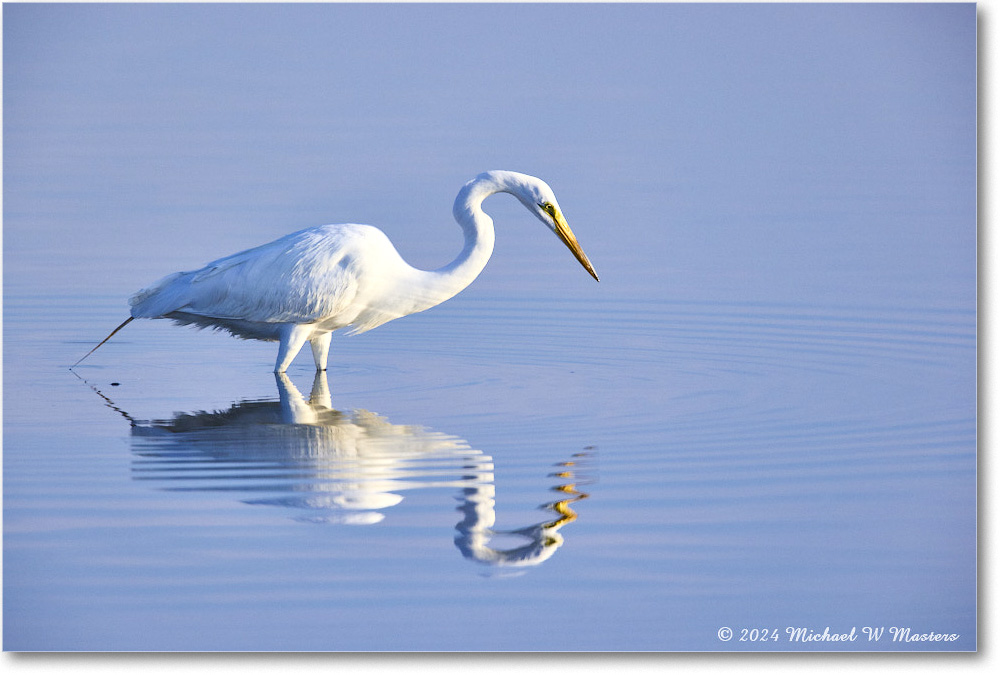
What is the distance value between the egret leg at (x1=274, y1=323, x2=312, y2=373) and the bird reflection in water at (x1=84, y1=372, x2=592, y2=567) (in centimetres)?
52

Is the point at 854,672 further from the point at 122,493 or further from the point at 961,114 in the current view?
the point at 122,493

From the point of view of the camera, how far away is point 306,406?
21.4 feet

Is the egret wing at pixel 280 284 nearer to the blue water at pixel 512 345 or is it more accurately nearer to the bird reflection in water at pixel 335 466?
the blue water at pixel 512 345

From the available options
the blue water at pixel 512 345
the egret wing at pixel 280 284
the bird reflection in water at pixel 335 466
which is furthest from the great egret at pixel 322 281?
the bird reflection in water at pixel 335 466

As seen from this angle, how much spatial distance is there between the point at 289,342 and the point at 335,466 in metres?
1.55

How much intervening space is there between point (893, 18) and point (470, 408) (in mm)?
2325

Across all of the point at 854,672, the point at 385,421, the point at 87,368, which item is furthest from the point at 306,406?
the point at 854,672

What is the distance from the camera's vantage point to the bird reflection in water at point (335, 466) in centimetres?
489

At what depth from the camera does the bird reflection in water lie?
16.0ft

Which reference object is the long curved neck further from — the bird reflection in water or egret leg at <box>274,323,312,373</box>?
the bird reflection in water

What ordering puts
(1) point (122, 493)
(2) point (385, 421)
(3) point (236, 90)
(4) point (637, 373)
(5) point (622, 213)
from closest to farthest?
(1) point (122, 493)
(2) point (385, 421)
(4) point (637, 373)
(3) point (236, 90)
(5) point (622, 213)

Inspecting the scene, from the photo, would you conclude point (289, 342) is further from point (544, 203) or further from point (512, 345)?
point (544, 203)

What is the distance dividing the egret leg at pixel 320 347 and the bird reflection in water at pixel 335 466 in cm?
78

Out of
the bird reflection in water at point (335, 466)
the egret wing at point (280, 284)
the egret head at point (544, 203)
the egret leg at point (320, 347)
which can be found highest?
the egret head at point (544, 203)
